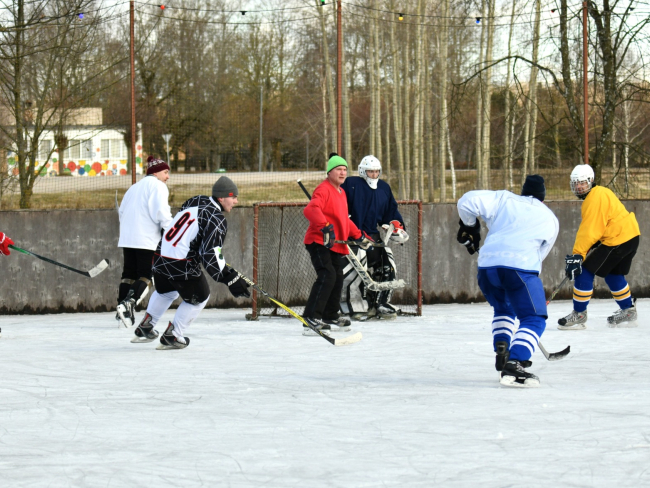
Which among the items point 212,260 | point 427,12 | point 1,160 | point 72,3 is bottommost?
point 212,260

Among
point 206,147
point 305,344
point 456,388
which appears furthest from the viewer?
point 206,147

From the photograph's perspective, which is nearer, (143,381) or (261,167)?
(143,381)

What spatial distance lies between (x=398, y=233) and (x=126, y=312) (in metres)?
2.62

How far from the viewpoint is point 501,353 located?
533cm

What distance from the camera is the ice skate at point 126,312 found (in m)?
7.67

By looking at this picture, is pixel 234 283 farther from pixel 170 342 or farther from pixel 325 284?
pixel 325 284

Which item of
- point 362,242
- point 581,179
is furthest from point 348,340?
point 581,179

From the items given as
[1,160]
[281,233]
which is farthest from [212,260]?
[1,160]

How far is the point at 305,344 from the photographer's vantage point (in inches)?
276

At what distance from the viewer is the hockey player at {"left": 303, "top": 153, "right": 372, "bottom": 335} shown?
7387 millimetres

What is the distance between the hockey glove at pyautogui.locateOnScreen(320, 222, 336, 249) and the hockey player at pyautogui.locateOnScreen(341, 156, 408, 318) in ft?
3.08

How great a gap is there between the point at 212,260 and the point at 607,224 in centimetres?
369

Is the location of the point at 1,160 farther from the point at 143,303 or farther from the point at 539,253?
the point at 539,253

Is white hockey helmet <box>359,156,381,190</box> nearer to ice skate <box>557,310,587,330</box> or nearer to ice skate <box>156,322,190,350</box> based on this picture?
ice skate <box>557,310,587,330</box>
